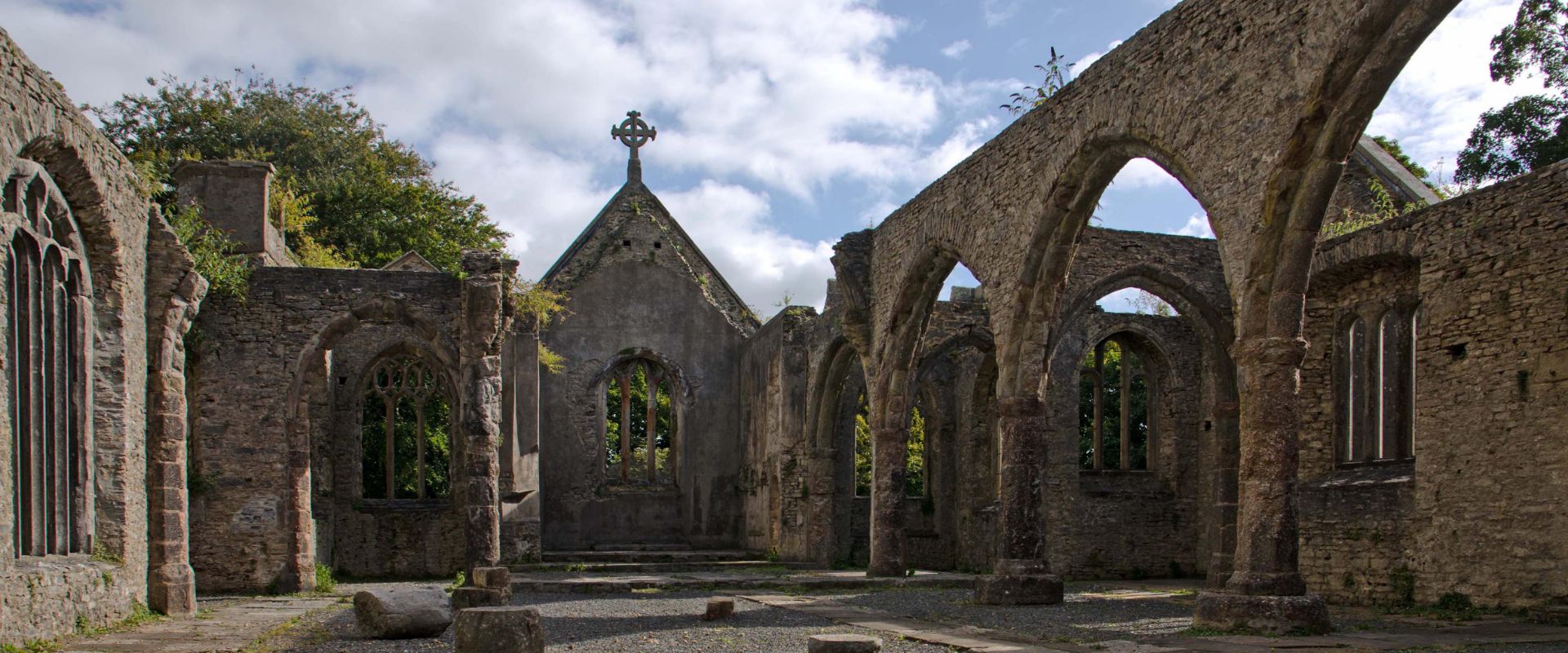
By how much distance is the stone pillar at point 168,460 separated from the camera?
1202cm

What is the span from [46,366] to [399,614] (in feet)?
10.6

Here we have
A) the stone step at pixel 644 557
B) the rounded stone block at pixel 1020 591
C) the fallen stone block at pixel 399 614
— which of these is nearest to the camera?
the fallen stone block at pixel 399 614

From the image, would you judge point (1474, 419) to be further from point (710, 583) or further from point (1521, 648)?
point (710, 583)

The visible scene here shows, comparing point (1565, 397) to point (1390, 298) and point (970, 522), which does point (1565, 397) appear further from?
point (970, 522)

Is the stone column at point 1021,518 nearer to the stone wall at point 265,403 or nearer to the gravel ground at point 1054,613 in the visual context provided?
the gravel ground at point 1054,613

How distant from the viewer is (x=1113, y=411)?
93.4 ft

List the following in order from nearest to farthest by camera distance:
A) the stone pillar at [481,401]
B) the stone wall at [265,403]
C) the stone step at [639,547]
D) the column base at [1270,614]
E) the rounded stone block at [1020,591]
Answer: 1. the column base at [1270,614]
2. the rounded stone block at [1020,591]
3. the stone pillar at [481,401]
4. the stone wall at [265,403]
5. the stone step at [639,547]

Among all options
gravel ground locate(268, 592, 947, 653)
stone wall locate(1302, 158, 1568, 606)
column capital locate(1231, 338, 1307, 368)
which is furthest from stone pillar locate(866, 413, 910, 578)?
column capital locate(1231, 338, 1307, 368)

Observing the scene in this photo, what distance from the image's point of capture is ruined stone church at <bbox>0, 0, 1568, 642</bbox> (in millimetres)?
9250

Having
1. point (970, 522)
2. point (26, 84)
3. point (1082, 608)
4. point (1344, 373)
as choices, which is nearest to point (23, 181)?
point (26, 84)

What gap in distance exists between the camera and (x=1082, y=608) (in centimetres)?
1245

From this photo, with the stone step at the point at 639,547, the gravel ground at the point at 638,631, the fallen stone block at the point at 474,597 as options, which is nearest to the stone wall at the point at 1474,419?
the gravel ground at the point at 638,631

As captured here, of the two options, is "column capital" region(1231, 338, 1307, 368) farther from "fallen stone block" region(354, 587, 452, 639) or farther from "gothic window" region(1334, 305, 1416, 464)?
"fallen stone block" region(354, 587, 452, 639)

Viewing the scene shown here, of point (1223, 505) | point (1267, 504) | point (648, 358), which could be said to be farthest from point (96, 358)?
point (1223, 505)
